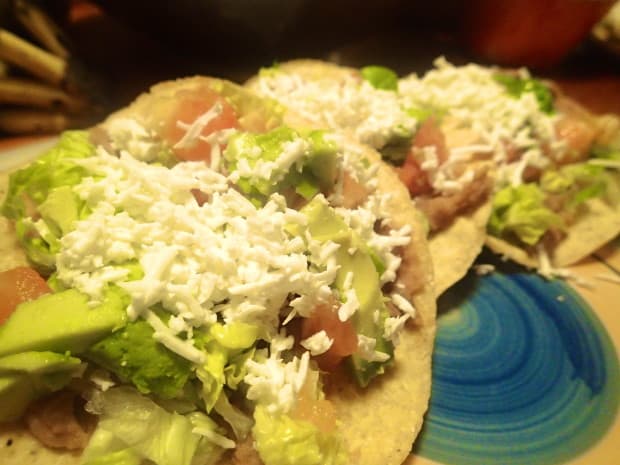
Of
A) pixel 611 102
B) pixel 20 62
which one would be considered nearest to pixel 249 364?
pixel 20 62

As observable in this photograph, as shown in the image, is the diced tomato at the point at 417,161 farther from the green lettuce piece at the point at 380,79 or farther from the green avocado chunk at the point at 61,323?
the green avocado chunk at the point at 61,323

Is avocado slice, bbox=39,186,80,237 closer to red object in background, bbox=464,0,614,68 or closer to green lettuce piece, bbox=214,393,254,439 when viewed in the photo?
green lettuce piece, bbox=214,393,254,439

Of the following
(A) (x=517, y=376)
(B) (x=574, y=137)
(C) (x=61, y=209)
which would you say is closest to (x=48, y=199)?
(C) (x=61, y=209)

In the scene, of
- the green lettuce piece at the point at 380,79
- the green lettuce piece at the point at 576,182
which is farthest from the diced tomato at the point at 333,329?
the green lettuce piece at the point at 576,182

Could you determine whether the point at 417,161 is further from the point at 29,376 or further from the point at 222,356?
the point at 29,376

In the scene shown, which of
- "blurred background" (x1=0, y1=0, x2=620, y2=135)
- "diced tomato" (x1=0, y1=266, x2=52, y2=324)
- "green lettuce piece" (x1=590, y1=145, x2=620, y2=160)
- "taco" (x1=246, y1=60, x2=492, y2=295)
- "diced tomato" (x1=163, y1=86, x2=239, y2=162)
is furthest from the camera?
"green lettuce piece" (x1=590, y1=145, x2=620, y2=160)

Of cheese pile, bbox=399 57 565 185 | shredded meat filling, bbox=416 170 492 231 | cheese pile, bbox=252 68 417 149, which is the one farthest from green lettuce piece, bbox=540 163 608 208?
cheese pile, bbox=252 68 417 149
